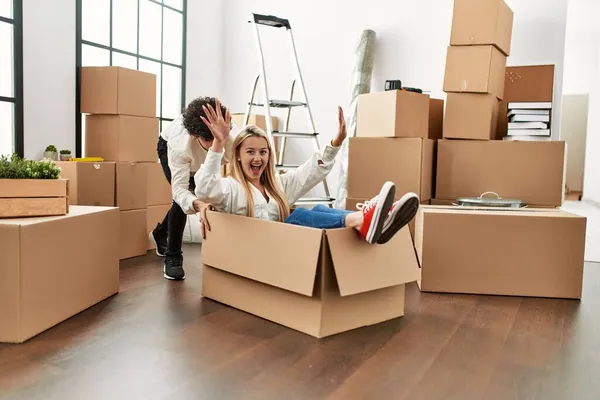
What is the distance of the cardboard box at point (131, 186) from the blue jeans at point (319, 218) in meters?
1.38

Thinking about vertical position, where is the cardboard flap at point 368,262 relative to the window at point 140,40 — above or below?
below

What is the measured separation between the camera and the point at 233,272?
2072 mm

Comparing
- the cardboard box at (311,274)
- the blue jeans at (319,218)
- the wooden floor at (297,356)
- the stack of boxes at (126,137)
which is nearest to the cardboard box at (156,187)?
the stack of boxes at (126,137)

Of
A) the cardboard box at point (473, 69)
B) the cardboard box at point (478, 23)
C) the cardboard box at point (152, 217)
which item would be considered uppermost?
the cardboard box at point (478, 23)

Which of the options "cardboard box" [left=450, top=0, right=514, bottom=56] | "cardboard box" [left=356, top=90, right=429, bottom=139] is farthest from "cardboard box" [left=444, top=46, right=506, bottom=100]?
"cardboard box" [left=356, top=90, right=429, bottom=139]

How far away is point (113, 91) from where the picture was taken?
3080 millimetres

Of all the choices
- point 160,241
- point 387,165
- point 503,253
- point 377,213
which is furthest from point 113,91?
point 503,253

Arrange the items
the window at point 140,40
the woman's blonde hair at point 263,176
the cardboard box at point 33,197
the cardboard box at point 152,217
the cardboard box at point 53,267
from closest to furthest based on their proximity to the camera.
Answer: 1. the cardboard box at point 53,267
2. the cardboard box at point 33,197
3. the woman's blonde hair at point 263,176
4. the cardboard box at point 152,217
5. the window at point 140,40

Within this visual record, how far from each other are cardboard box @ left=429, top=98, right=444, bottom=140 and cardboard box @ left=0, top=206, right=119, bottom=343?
81.8 inches

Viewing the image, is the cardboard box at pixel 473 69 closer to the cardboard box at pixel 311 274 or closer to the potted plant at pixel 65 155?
the cardboard box at pixel 311 274

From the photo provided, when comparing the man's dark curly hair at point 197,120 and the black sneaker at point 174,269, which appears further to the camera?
the black sneaker at point 174,269

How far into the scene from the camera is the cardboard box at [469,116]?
3.09 m

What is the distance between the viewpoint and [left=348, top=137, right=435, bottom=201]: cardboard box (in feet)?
9.91

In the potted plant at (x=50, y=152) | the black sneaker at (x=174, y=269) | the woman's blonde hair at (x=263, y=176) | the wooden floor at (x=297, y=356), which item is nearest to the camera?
the wooden floor at (x=297, y=356)
